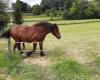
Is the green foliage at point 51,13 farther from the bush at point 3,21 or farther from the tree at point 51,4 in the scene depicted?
the bush at point 3,21

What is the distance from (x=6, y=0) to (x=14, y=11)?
873cm

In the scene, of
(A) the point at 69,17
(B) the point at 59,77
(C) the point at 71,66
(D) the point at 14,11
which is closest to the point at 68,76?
(B) the point at 59,77

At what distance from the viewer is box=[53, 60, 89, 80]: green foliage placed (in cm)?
731

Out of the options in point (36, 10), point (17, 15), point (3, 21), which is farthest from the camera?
point (36, 10)

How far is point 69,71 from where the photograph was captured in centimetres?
771

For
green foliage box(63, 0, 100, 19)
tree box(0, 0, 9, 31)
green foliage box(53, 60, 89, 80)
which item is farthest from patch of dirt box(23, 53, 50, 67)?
green foliage box(63, 0, 100, 19)

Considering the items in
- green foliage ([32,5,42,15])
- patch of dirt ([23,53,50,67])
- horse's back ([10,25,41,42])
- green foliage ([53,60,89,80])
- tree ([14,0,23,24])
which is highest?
horse's back ([10,25,41,42])

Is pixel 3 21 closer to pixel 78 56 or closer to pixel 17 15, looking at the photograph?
pixel 78 56

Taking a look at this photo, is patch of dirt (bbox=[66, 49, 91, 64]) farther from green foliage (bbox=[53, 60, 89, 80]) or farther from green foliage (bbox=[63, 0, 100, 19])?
green foliage (bbox=[63, 0, 100, 19])

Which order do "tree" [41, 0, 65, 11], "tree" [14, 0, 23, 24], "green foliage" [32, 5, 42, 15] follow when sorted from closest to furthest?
"tree" [14, 0, 23, 24]
"green foliage" [32, 5, 42, 15]
"tree" [41, 0, 65, 11]

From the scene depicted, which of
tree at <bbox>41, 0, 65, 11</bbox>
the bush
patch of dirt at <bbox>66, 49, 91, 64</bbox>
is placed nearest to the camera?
patch of dirt at <bbox>66, 49, 91, 64</bbox>

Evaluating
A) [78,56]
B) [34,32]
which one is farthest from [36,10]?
[78,56]

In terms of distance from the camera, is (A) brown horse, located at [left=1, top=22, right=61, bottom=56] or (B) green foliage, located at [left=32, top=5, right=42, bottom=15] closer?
(A) brown horse, located at [left=1, top=22, right=61, bottom=56]

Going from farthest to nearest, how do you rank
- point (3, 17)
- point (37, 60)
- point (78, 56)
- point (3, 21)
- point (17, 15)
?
point (17, 15) < point (3, 21) < point (3, 17) < point (78, 56) < point (37, 60)
